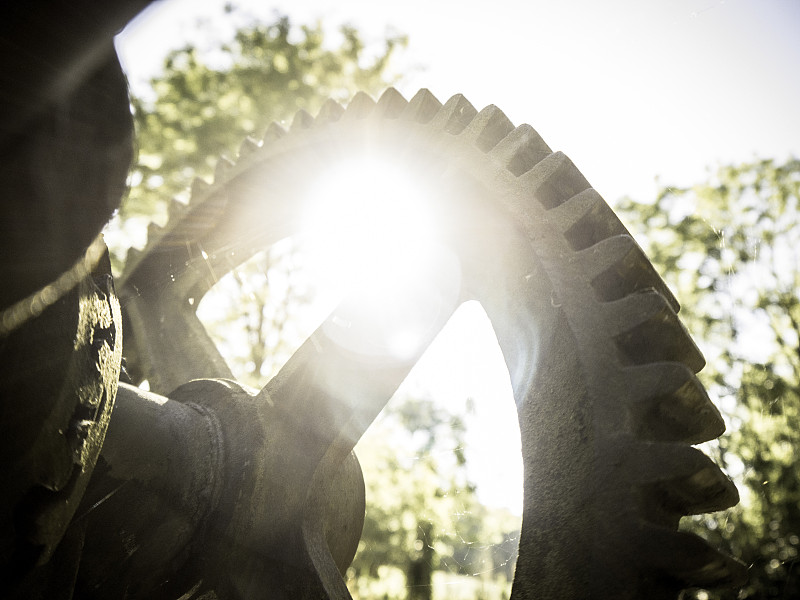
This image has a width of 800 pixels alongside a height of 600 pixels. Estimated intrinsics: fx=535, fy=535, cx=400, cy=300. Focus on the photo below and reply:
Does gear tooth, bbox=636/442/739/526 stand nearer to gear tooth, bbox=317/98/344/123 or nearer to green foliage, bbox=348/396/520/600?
gear tooth, bbox=317/98/344/123

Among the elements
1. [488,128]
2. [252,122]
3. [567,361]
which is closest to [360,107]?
[488,128]

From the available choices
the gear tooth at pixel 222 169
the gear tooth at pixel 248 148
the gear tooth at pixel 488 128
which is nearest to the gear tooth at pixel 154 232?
the gear tooth at pixel 222 169

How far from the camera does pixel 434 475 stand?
14469 millimetres

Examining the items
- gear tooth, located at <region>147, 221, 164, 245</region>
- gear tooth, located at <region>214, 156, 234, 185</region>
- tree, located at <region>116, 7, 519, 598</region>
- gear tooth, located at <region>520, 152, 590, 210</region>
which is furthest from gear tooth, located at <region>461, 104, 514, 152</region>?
tree, located at <region>116, 7, 519, 598</region>

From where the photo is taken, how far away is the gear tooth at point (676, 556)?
153 centimetres

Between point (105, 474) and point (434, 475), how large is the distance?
44.4 ft

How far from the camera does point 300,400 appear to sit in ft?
7.45

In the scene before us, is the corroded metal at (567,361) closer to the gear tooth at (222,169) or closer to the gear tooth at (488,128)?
the gear tooth at (488,128)

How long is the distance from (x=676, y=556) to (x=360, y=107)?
269 cm

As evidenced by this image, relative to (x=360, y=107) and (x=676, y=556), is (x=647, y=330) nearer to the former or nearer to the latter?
(x=676, y=556)

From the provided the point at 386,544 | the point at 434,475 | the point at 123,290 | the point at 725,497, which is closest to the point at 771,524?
the point at 434,475

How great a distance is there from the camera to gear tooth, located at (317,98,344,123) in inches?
131

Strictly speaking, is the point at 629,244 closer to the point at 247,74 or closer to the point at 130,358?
the point at 130,358

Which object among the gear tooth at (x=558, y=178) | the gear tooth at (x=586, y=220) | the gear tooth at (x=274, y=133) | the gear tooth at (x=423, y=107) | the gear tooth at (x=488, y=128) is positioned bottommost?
the gear tooth at (x=586, y=220)
